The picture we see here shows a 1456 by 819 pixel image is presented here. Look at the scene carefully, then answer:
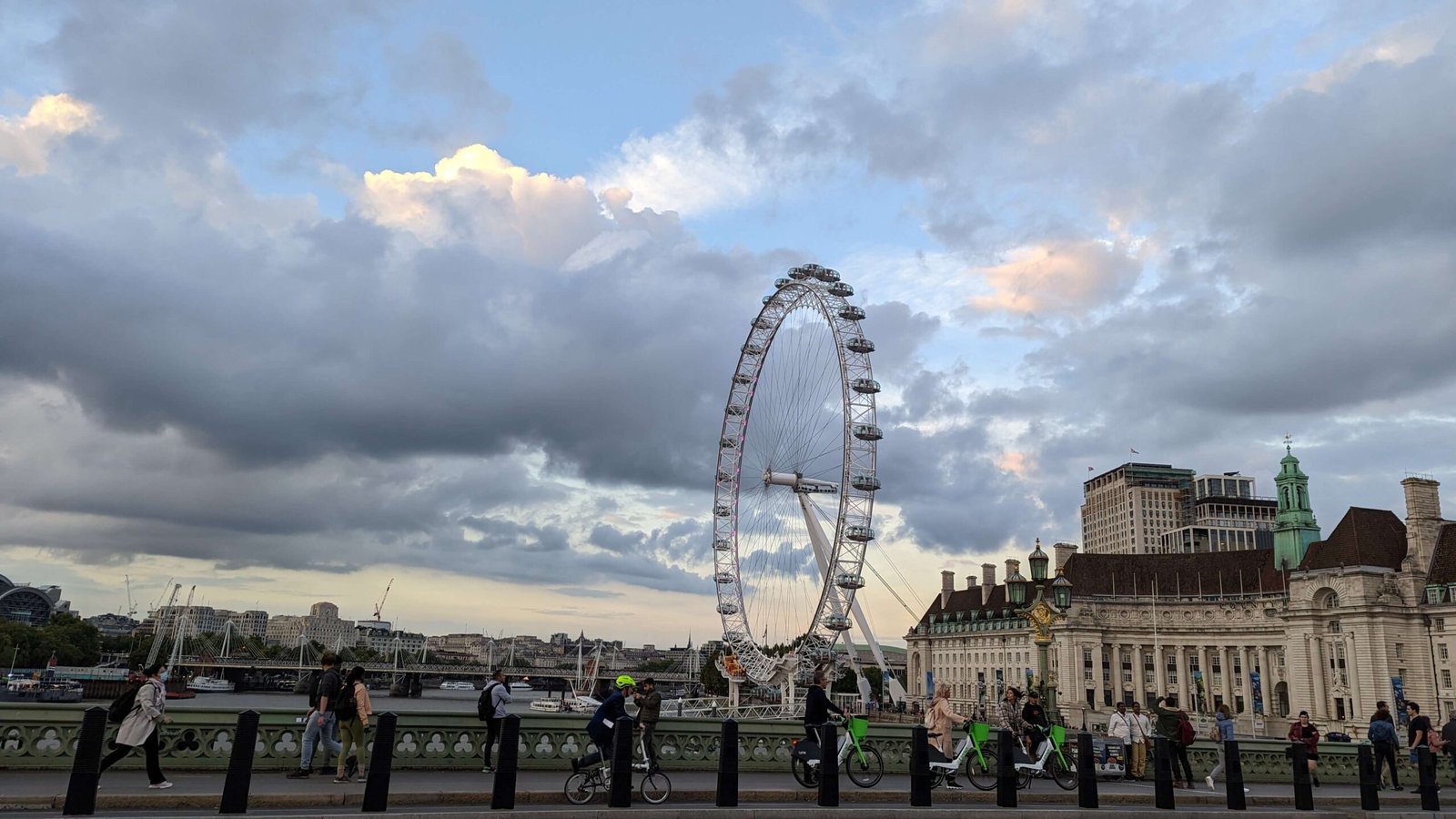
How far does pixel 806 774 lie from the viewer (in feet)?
64.1

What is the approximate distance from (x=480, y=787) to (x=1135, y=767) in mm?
16455

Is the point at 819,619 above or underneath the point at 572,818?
above

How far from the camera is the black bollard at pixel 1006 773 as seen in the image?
61.4ft

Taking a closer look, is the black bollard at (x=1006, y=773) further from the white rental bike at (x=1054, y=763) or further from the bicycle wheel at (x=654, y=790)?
the bicycle wheel at (x=654, y=790)

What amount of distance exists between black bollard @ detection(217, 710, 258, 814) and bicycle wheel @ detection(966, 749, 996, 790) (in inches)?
561

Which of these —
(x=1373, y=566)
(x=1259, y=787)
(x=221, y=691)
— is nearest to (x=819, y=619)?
(x=1259, y=787)

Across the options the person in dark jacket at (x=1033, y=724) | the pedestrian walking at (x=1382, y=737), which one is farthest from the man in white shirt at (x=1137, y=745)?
the pedestrian walking at (x=1382, y=737)

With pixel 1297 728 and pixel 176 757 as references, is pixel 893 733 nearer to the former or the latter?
pixel 1297 728

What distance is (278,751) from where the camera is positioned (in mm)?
19312

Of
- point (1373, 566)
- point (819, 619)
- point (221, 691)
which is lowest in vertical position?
point (221, 691)

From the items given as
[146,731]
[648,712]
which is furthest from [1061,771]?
[146,731]

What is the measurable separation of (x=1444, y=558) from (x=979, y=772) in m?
109

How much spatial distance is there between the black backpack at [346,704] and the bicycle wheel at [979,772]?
41.1 ft

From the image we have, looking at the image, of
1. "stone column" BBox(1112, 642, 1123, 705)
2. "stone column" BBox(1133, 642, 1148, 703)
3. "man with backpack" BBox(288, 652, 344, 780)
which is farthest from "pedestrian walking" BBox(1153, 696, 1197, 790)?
"stone column" BBox(1133, 642, 1148, 703)
